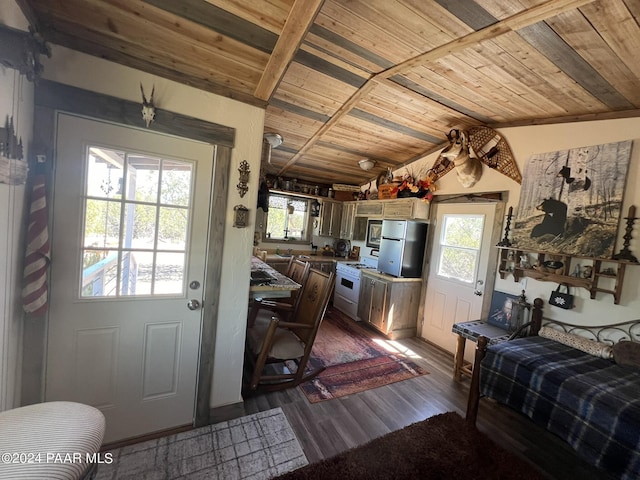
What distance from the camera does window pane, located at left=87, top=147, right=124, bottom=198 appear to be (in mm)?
1484

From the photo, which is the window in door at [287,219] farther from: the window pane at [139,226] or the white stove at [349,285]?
the window pane at [139,226]

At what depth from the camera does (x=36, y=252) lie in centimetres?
131

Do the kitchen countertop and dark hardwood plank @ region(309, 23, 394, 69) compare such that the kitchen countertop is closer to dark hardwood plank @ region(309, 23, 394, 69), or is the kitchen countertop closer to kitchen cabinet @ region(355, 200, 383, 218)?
kitchen cabinet @ region(355, 200, 383, 218)

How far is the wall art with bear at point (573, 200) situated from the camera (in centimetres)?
207

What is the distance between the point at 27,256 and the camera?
1.31 m

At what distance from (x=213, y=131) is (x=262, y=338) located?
5.68 feet

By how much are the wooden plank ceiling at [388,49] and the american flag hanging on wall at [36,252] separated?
2.71 ft

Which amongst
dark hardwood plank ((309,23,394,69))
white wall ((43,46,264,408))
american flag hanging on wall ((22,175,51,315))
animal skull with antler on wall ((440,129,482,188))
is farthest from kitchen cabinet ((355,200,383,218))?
american flag hanging on wall ((22,175,51,315))

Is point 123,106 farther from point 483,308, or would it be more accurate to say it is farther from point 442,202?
point 483,308

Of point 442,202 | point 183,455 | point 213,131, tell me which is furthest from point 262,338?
point 442,202

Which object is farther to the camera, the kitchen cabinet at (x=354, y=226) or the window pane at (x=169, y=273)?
the kitchen cabinet at (x=354, y=226)

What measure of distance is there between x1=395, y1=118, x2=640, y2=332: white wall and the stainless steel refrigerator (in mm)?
907

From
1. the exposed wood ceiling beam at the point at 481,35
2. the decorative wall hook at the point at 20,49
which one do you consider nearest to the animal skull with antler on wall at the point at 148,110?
the decorative wall hook at the point at 20,49

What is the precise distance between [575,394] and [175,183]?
281 cm
